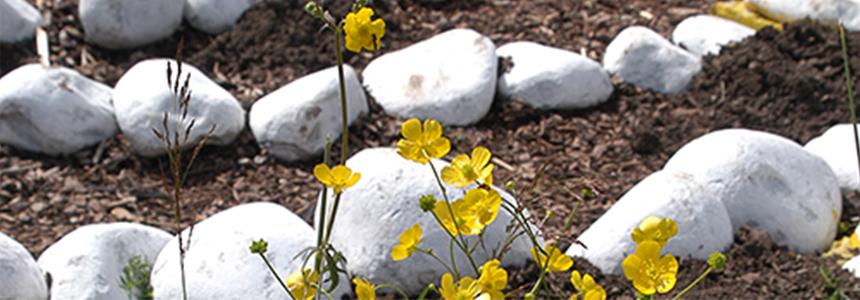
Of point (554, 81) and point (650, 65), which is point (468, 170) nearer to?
point (554, 81)

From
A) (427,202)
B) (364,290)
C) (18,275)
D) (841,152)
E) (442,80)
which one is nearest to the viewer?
(427,202)

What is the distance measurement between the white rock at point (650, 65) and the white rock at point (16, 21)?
239 centimetres

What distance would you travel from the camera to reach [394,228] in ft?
11.0

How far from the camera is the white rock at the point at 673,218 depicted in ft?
11.5

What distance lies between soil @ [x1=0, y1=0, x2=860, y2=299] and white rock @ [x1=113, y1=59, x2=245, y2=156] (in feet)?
0.31

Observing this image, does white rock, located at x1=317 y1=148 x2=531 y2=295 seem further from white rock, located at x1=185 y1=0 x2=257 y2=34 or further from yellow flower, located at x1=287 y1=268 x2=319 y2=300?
white rock, located at x1=185 y1=0 x2=257 y2=34

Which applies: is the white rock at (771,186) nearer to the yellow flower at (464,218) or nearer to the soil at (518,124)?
the soil at (518,124)

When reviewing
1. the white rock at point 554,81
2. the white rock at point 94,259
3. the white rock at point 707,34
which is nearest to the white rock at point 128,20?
the white rock at point 554,81

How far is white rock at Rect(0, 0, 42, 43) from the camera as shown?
4879mm

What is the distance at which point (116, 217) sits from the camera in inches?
→ 157

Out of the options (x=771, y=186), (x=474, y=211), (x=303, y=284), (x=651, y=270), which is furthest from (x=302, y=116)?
(x=651, y=270)

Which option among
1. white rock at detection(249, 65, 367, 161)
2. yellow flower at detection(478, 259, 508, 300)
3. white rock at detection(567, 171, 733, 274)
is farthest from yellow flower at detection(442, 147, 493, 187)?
white rock at detection(249, 65, 367, 161)

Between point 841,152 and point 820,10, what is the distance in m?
1.33

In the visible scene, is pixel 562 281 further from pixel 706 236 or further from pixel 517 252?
pixel 706 236
